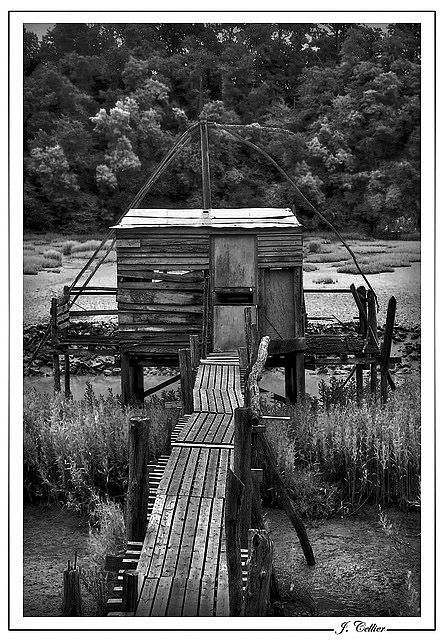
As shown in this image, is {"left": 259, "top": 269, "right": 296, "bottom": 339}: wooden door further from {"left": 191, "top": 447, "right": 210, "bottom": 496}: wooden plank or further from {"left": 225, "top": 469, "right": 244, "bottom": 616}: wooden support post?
{"left": 225, "top": 469, "right": 244, "bottom": 616}: wooden support post

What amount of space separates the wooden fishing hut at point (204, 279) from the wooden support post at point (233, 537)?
8026 mm

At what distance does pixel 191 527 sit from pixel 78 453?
222 inches

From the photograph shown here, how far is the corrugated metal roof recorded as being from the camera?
13541 millimetres

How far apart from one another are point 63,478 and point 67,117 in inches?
230

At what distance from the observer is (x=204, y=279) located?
44.7ft

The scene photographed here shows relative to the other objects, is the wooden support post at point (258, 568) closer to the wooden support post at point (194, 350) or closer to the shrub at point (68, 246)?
the wooden support post at point (194, 350)

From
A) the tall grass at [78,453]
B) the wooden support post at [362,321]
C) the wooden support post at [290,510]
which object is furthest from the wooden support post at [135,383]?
the wooden support post at [290,510]

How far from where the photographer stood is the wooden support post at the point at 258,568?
15.2 ft

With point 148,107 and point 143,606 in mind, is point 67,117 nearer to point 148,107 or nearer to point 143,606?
point 148,107

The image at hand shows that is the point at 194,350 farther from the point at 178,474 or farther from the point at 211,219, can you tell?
the point at 211,219

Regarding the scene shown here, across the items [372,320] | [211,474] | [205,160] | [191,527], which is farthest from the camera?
[372,320]

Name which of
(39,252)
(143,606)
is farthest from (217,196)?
(143,606)

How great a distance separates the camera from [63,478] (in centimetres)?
1113
